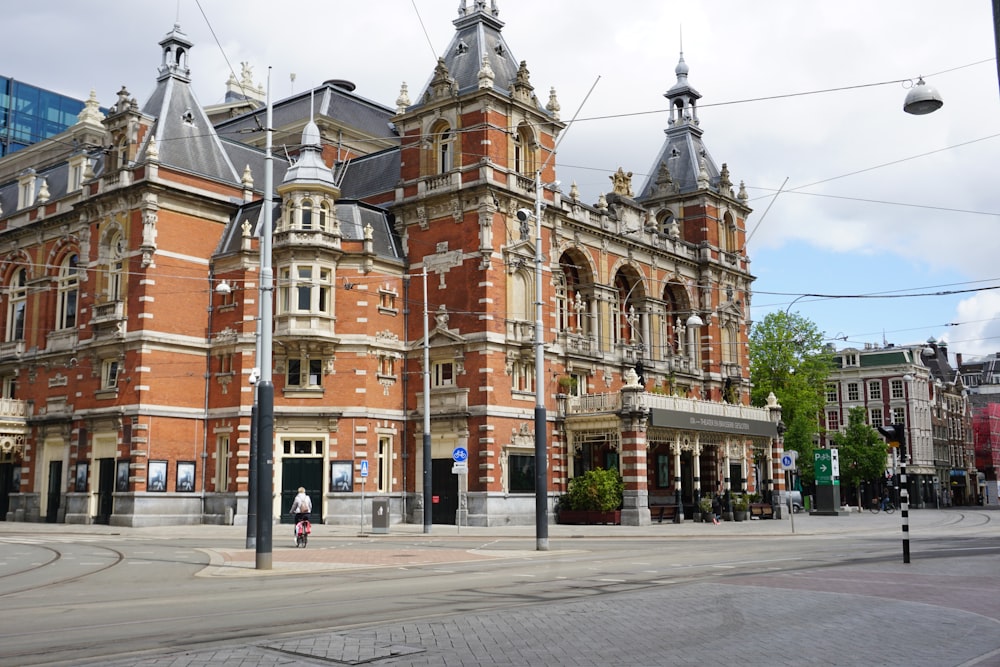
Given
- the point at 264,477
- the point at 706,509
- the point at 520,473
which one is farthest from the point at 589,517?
the point at 264,477

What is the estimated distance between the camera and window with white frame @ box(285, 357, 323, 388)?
135 feet

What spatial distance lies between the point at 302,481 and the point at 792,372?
1607 inches

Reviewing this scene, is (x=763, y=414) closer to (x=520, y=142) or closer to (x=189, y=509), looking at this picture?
(x=520, y=142)

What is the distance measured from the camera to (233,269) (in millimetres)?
42156

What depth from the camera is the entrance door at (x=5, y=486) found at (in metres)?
46.6

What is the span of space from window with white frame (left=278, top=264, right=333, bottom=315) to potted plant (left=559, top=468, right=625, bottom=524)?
1334cm

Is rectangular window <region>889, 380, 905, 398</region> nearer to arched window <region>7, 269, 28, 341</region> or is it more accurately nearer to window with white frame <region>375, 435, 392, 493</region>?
window with white frame <region>375, 435, 392, 493</region>

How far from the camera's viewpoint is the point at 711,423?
149ft

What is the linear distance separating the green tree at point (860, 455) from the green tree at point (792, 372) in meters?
15.2

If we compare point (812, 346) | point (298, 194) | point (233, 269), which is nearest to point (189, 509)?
point (233, 269)

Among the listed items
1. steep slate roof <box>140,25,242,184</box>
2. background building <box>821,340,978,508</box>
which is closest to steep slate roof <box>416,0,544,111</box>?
steep slate roof <box>140,25,242,184</box>

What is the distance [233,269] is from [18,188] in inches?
702

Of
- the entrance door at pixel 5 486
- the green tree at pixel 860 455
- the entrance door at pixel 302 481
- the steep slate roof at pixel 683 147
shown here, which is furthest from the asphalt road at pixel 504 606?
the green tree at pixel 860 455

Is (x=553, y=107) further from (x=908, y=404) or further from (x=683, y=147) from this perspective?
(x=908, y=404)
